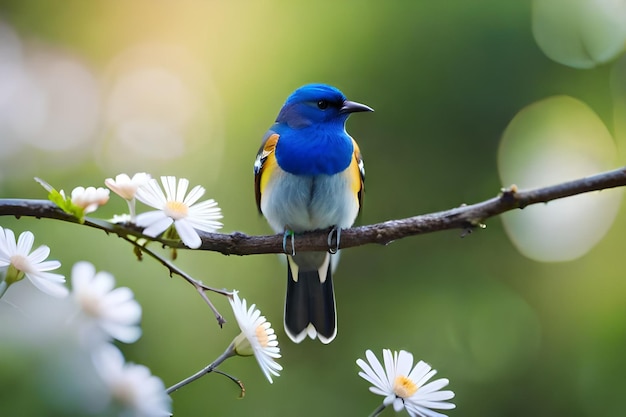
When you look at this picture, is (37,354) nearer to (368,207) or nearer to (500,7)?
(368,207)

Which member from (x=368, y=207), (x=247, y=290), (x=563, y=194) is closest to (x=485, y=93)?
(x=368, y=207)

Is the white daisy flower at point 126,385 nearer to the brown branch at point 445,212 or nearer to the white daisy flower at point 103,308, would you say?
the white daisy flower at point 103,308

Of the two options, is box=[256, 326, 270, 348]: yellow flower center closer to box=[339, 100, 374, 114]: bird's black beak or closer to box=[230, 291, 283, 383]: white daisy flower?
box=[230, 291, 283, 383]: white daisy flower

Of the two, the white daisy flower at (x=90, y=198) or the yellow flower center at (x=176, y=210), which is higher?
the yellow flower center at (x=176, y=210)

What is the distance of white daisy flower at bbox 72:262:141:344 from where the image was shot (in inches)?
16.0

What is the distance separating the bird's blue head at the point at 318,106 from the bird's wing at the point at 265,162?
0.35 ft

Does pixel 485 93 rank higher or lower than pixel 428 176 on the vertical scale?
higher

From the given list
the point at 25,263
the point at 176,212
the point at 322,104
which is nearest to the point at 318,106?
the point at 322,104

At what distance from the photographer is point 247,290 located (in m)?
2.58

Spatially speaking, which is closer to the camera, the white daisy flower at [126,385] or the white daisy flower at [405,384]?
the white daisy flower at [126,385]

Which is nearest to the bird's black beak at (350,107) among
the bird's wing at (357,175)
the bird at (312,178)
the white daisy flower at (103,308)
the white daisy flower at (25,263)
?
the bird at (312,178)

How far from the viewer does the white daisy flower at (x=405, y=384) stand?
626 mm

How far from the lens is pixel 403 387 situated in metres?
0.64

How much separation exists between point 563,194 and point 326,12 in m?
2.53
